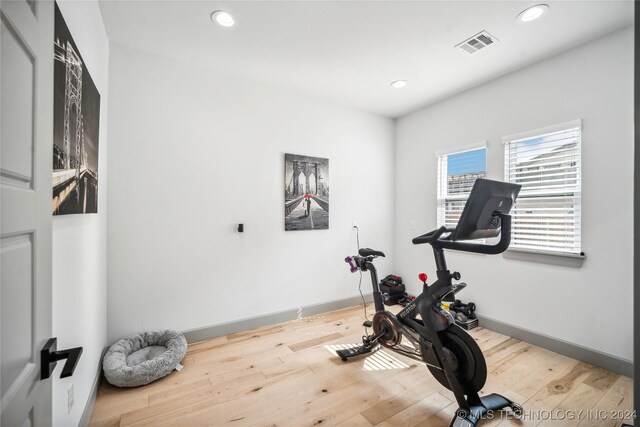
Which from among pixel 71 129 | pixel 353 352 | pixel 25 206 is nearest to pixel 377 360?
pixel 353 352

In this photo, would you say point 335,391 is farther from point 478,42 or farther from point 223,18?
point 478,42

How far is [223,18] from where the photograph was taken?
2.04 metres

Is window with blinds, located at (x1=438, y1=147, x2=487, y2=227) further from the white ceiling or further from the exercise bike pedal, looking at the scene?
the exercise bike pedal

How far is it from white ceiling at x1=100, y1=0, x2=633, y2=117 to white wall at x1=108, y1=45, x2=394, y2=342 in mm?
316

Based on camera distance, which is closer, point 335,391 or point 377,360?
point 335,391

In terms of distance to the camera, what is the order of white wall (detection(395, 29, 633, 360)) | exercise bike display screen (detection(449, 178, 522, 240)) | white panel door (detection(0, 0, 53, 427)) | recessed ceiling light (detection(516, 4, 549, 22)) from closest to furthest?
white panel door (detection(0, 0, 53, 427))
exercise bike display screen (detection(449, 178, 522, 240))
recessed ceiling light (detection(516, 4, 549, 22))
white wall (detection(395, 29, 633, 360))

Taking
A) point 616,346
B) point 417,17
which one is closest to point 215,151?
point 417,17

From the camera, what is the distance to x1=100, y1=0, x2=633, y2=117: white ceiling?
1.94 meters

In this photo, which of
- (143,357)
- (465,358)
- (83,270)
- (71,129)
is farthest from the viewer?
(143,357)

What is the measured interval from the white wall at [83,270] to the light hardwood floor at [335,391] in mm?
444

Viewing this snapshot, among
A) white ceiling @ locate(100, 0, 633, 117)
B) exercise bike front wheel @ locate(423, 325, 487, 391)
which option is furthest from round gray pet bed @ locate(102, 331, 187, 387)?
white ceiling @ locate(100, 0, 633, 117)

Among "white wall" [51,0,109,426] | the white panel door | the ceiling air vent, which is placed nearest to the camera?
the white panel door

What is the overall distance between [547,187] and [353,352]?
92.6 inches

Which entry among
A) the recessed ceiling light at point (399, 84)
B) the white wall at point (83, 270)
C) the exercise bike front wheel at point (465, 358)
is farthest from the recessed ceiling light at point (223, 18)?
the exercise bike front wheel at point (465, 358)
